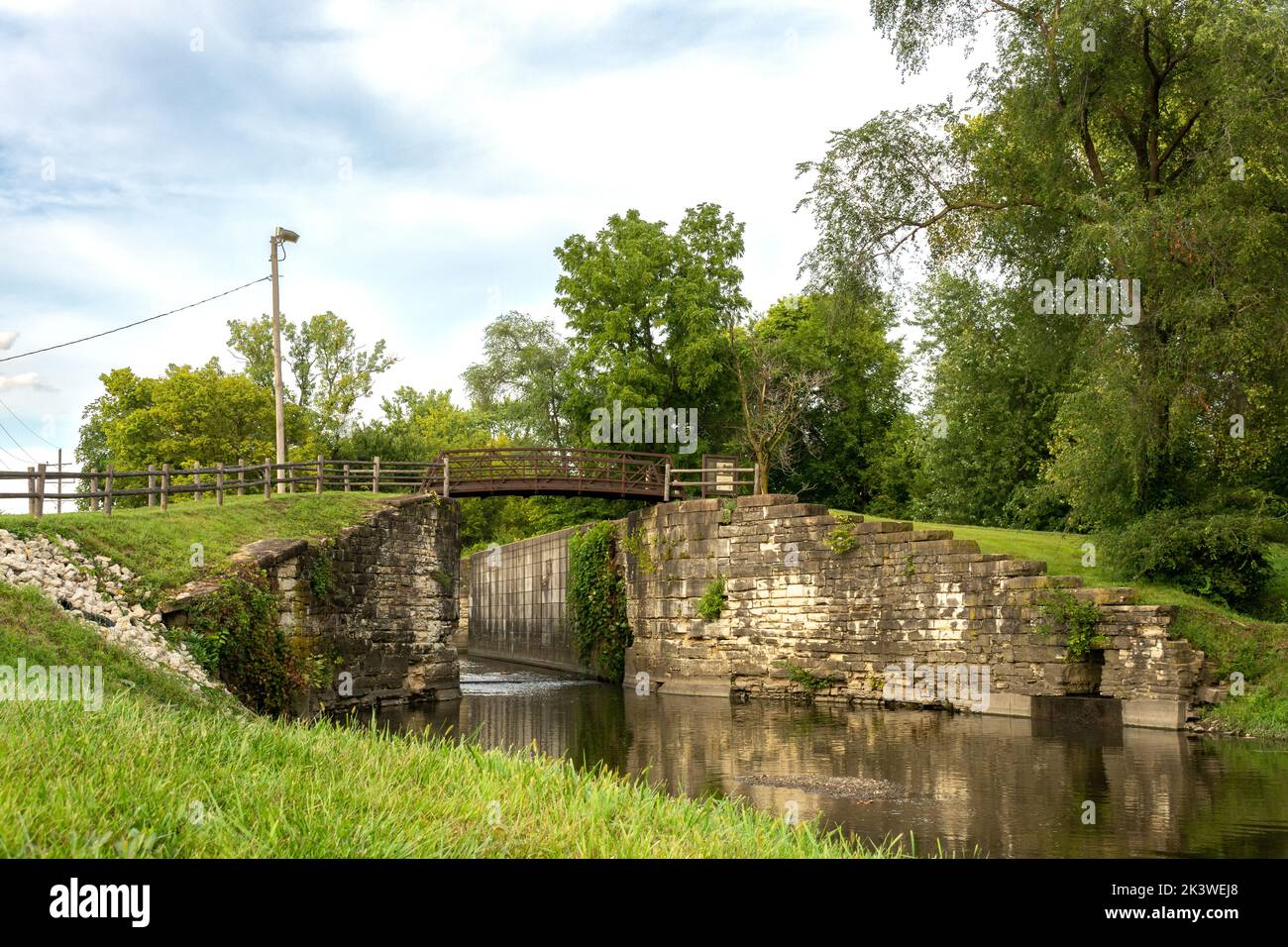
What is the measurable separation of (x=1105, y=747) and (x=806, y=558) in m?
8.81

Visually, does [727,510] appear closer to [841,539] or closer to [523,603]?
[841,539]

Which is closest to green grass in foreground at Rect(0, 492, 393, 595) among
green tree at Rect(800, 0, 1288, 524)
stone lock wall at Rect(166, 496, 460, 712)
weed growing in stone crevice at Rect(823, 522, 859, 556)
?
stone lock wall at Rect(166, 496, 460, 712)

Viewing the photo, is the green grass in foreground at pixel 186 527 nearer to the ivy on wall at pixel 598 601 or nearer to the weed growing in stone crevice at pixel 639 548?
the weed growing in stone crevice at pixel 639 548

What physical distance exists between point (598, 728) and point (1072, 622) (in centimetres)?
824

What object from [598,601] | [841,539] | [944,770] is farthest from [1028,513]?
[944,770]

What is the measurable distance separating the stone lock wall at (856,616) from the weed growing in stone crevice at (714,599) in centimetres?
14

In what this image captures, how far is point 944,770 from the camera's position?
13.9 m

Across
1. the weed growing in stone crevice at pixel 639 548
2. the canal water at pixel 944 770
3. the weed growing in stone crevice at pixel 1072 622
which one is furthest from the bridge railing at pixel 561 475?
the weed growing in stone crevice at pixel 1072 622

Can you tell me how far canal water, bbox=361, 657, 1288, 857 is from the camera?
32.8 feet

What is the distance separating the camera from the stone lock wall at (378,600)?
20.6 m

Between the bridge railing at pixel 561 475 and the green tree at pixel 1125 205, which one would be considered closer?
the green tree at pixel 1125 205

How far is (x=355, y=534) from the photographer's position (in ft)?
75.6

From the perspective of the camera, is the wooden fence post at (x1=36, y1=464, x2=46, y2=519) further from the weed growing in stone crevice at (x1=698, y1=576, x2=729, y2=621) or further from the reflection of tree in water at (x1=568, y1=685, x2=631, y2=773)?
the weed growing in stone crevice at (x1=698, y1=576, x2=729, y2=621)
